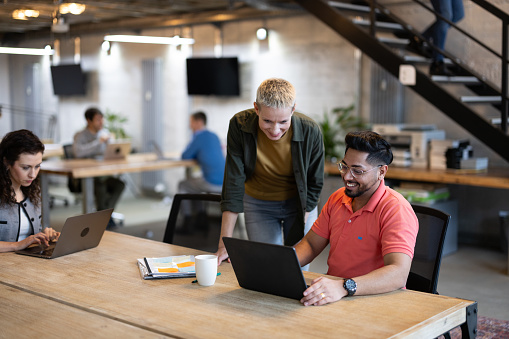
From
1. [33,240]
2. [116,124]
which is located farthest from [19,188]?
[116,124]

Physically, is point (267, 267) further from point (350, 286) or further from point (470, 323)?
point (470, 323)

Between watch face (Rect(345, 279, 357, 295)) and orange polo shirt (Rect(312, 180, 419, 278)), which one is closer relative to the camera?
watch face (Rect(345, 279, 357, 295))

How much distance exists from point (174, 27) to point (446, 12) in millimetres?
5127

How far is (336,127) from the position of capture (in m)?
7.57

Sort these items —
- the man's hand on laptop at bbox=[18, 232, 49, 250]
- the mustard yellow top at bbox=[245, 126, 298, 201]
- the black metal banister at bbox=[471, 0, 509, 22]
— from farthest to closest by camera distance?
the black metal banister at bbox=[471, 0, 509, 22] → the mustard yellow top at bbox=[245, 126, 298, 201] → the man's hand on laptop at bbox=[18, 232, 49, 250]

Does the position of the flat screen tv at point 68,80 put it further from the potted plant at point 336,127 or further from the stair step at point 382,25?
the stair step at point 382,25

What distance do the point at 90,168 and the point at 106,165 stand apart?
0.33 meters

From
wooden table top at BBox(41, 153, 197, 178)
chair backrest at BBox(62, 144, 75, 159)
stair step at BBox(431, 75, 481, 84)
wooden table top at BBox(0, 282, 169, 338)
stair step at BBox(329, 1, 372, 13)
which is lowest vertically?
wooden table top at BBox(0, 282, 169, 338)

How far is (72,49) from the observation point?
11203 mm

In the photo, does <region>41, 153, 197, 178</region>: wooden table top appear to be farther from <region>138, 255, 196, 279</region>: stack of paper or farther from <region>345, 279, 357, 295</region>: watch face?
<region>345, 279, 357, 295</region>: watch face

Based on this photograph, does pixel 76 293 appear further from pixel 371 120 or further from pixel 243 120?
pixel 371 120

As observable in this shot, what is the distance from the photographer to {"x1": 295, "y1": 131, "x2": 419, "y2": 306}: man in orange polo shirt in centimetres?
223

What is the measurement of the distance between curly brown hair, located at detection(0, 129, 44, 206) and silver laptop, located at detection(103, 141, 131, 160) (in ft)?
12.6

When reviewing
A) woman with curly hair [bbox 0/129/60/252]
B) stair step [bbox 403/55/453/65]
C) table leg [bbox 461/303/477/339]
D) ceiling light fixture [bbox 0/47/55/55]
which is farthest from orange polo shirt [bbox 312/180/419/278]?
ceiling light fixture [bbox 0/47/55/55]
